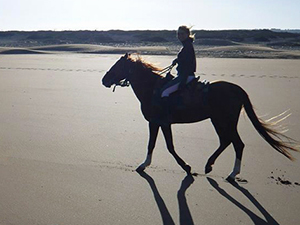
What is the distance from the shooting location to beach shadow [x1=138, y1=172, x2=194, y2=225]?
14.2 feet

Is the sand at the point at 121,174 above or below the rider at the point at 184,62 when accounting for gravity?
below

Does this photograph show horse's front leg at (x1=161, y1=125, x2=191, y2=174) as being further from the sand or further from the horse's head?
the horse's head

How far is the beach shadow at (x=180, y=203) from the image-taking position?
434cm

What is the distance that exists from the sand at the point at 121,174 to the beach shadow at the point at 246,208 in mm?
11

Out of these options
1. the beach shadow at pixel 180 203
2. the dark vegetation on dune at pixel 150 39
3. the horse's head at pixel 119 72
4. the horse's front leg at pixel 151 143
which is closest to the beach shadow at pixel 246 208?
the beach shadow at pixel 180 203

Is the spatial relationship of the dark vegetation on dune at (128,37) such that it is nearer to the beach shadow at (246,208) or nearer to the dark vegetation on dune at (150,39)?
the dark vegetation on dune at (150,39)

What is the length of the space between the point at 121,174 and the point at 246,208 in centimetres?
176

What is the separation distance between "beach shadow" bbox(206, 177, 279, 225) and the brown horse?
22cm

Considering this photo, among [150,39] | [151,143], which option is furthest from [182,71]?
[150,39]

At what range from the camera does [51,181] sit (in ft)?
17.3

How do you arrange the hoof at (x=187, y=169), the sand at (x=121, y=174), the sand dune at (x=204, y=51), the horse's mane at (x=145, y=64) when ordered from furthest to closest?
the sand dune at (x=204, y=51) → the horse's mane at (x=145, y=64) → the hoof at (x=187, y=169) → the sand at (x=121, y=174)

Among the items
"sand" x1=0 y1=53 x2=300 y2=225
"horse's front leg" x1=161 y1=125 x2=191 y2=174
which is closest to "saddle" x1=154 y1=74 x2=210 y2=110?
"horse's front leg" x1=161 y1=125 x2=191 y2=174

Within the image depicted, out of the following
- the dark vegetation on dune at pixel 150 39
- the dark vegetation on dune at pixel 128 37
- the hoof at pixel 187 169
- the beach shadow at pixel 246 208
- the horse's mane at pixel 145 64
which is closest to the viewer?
the beach shadow at pixel 246 208

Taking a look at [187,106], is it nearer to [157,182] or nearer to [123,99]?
[157,182]
